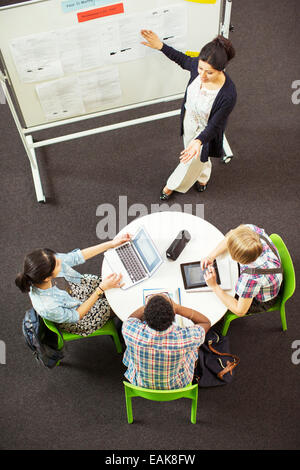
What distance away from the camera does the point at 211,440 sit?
254 cm

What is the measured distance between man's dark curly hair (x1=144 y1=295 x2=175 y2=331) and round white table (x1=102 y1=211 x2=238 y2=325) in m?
0.40

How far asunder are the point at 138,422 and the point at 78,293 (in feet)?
2.93

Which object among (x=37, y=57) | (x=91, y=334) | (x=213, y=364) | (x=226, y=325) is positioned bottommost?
(x=213, y=364)

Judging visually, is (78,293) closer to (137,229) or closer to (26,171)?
(137,229)

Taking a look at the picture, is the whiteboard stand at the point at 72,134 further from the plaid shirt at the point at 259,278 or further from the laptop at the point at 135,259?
the plaid shirt at the point at 259,278

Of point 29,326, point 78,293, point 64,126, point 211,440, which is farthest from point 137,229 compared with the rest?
point 64,126

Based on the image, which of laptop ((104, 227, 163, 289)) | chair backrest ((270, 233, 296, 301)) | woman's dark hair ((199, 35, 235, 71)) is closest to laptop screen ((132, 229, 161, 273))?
laptop ((104, 227, 163, 289))

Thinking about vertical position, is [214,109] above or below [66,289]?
above

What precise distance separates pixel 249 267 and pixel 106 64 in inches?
64.9

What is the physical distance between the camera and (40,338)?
2225 millimetres

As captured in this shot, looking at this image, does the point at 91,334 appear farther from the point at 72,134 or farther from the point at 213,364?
the point at 72,134

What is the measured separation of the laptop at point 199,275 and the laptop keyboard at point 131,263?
0.23 m

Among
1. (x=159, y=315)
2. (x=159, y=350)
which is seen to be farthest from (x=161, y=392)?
(x=159, y=315)

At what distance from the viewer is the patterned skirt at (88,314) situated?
2344mm
